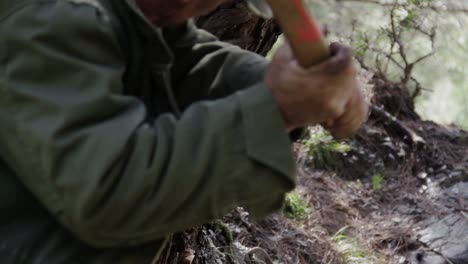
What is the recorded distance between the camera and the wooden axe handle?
1.46 metres

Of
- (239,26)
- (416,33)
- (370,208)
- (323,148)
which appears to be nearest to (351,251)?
(370,208)

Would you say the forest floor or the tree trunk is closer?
the tree trunk

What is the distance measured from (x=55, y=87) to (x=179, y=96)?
62 cm

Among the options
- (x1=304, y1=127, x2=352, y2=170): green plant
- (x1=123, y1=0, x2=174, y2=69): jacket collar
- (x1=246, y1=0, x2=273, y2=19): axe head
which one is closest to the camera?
(x1=123, y1=0, x2=174, y2=69): jacket collar

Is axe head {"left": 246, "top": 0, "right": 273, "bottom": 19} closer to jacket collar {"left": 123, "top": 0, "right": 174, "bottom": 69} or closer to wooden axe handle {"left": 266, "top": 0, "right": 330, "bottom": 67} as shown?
jacket collar {"left": 123, "top": 0, "right": 174, "bottom": 69}

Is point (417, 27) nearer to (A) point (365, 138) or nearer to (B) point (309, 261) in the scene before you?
(A) point (365, 138)

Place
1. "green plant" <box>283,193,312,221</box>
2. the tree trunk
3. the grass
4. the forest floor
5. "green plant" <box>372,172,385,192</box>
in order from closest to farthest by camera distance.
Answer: the tree trunk, the forest floor, the grass, "green plant" <box>283,193,312,221</box>, "green plant" <box>372,172,385,192</box>

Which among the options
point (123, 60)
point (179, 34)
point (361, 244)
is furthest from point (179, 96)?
point (361, 244)

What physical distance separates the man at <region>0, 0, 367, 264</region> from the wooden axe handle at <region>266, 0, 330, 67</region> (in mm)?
29

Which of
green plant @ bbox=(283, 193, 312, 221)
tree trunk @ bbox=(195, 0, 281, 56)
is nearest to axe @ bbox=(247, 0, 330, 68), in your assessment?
tree trunk @ bbox=(195, 0, 281, 56)

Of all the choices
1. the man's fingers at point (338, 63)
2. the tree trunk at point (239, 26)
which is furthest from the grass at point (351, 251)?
the man's fingers at point (338, 63)

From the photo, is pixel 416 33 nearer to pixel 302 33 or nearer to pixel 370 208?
pixel 370 208

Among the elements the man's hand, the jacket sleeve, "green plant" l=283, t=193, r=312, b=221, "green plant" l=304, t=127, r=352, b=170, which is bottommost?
"green plant" l=304, t=127, r=352, b=170

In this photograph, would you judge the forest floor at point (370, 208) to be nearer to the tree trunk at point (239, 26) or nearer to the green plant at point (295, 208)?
the green plant at point (295, 208)
